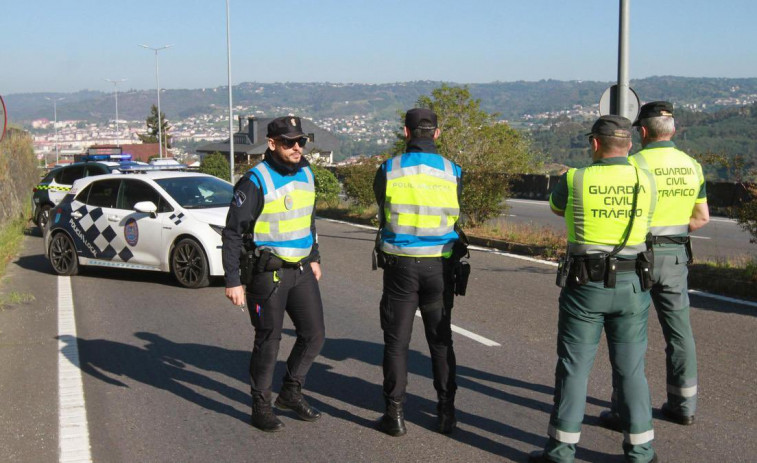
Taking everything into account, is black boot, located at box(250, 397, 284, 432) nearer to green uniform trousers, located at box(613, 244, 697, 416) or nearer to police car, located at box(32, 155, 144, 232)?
green uniform trousers, located at box(613, 244, 697, 416)

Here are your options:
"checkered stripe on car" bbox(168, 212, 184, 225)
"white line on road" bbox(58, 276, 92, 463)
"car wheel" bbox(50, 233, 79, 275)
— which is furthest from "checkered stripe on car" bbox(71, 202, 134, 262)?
"white line on road" bbox(58, 276, 92, 463)

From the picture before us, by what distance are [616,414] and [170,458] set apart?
8.80ft

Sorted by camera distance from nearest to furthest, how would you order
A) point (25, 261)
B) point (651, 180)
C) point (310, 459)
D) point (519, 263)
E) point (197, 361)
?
point (651, 180), point (310, 459), point (197, 361), point (519, 263), point (25, 261)

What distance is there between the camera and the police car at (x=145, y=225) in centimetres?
1088

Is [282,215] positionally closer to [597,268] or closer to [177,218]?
[597,268]

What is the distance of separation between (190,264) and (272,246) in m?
5.92

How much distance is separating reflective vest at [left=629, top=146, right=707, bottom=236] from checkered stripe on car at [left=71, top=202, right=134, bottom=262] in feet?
26.3

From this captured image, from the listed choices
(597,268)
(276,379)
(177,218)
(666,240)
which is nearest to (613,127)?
(597,268)

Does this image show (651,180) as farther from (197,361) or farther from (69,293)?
(69,293)

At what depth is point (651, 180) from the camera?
4539 mm

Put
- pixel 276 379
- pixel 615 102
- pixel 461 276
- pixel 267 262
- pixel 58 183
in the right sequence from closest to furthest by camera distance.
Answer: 1. pixel 461 276
2. pixel 267 262
3. pixel 276 379
4. pixel 615 102
5. pixel 58 183

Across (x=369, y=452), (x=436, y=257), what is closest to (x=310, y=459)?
(x=369, y=452)

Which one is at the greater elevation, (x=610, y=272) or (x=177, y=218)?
(x=610, y=272)

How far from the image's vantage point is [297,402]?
218 inches
